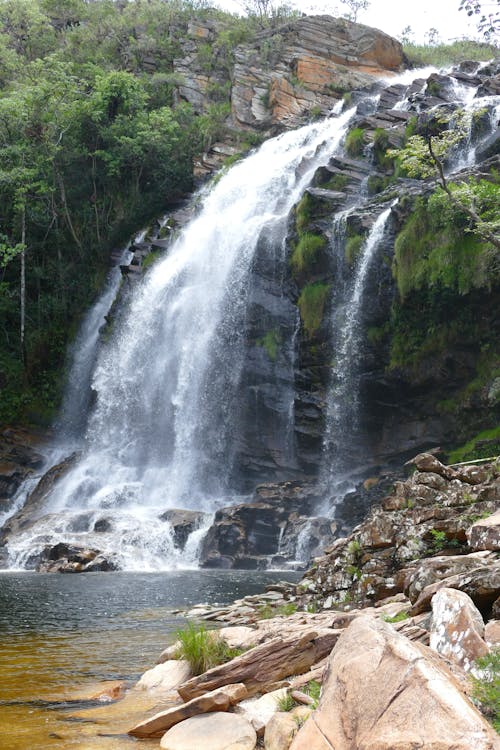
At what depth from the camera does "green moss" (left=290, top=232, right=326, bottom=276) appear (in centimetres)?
2361

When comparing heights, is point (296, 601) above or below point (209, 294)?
below

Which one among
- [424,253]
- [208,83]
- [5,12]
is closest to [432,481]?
[424,253]

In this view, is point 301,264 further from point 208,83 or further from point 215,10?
point 215,10

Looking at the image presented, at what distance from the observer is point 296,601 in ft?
32.9

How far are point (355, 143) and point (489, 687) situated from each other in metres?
27.4

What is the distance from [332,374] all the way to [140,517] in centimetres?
770

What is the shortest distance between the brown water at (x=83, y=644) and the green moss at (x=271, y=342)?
9.05 metres

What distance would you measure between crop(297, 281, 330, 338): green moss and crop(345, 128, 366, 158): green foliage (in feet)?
26.0

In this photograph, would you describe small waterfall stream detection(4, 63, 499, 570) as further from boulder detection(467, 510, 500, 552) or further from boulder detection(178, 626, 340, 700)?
boulder detection(178, 626, 340, 700)

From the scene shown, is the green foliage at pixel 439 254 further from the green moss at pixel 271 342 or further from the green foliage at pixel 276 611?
the green foliage at pixel 276 611

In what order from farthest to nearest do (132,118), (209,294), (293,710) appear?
1. (132,118)
2. (209,294)
3. (293,710)

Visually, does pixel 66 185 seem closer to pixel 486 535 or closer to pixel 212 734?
pixel 486 535

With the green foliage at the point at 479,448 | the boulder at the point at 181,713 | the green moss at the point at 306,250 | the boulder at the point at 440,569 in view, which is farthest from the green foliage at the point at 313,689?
the green moss at the point at 306,250

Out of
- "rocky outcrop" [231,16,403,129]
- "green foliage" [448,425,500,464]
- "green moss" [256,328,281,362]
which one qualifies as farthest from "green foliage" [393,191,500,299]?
"rocky outcrop" [231,16,403,129]
